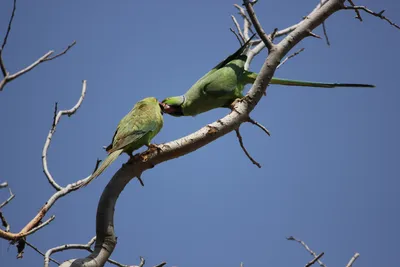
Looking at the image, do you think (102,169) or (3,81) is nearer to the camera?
(3,81)

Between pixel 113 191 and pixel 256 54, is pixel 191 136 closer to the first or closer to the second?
pixel 113 191

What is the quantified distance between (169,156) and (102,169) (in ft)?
2.27

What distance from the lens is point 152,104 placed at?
5383mm

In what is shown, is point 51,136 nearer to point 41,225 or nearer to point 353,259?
point 41,225

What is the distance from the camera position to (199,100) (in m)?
5.80

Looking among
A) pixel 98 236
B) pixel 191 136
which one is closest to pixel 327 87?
pixel 191 136

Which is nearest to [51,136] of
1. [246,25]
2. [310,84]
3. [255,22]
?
[255,22]

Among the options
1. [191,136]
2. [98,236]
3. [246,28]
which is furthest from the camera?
[246,28]

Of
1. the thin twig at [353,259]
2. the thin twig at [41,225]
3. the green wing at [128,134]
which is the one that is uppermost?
the green wing at [128,134]

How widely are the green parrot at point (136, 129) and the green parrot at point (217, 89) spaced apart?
1.59ft

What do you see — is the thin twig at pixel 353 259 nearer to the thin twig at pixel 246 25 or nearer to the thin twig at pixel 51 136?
the thin twig at pixel 51 136

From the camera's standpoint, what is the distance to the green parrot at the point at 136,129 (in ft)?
15.0

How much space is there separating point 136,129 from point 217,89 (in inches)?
54.5

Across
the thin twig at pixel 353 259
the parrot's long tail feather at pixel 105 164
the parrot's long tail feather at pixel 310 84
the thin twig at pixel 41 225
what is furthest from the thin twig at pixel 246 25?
the thin twig at pixel 41 225
